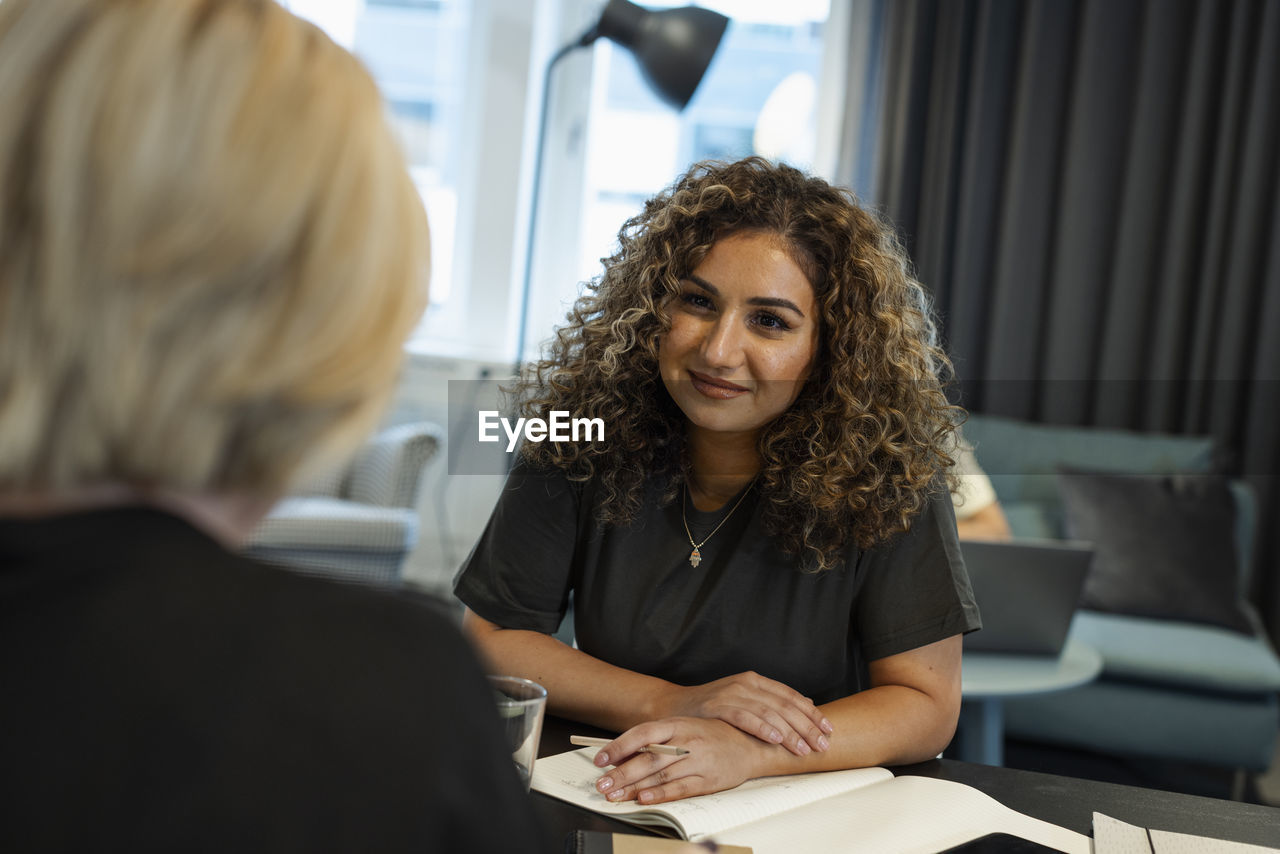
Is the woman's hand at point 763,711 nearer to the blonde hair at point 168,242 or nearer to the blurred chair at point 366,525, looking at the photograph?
the blonde hair at point 168,242

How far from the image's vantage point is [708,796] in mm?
884

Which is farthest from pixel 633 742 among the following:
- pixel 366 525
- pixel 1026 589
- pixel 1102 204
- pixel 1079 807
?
pixel 1102 204

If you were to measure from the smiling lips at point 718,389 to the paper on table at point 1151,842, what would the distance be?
1.93 feet

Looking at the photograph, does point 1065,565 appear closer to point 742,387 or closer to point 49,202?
point 742,387

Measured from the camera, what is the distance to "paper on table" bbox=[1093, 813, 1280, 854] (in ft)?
2.62

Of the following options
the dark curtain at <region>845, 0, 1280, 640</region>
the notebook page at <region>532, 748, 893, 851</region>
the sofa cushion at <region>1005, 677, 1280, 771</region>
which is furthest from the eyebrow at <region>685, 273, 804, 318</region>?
the dark curtain at <region>845, 0, 1280, 640</region>

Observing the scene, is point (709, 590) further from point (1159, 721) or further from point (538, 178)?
point (538, 178)

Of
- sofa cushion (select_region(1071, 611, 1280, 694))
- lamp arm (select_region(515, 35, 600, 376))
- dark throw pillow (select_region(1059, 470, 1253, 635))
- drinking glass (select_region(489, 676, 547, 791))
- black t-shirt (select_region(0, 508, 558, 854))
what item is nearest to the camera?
black t-shirt (select_region(0, 508, 558, 854))

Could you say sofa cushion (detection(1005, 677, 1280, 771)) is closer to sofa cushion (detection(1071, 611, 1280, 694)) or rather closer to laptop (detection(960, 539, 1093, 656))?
sofa cushion (detection(1071, 611, 1280, 694))

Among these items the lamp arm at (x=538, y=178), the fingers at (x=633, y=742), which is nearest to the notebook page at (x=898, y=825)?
the fingers at (x=633, y=742)

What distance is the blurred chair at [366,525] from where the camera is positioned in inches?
110

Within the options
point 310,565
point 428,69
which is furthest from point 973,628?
point 428,69

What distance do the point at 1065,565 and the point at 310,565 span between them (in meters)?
1.98

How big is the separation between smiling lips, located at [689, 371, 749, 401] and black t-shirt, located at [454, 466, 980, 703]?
0.13 metres
